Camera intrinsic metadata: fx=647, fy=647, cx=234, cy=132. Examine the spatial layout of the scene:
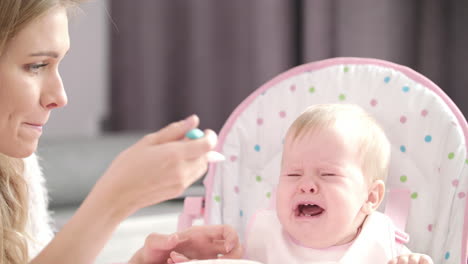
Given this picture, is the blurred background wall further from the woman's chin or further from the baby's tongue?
the woman's chin

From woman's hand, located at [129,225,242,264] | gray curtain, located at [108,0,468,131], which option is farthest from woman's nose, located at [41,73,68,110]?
gray curtain, located at [108,0,468,131]

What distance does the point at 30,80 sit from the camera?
2.71 feet

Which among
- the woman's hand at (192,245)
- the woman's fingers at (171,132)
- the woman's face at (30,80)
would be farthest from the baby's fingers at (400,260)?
the woman's face at (30,80)

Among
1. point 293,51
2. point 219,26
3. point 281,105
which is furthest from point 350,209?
point 219,26

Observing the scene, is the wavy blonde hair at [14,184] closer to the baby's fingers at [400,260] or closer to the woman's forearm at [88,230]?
the woman's forearm at [88,230]

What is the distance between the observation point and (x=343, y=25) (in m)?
2.08

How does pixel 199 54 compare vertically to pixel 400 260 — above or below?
above

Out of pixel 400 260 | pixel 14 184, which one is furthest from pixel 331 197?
pixel 14 184

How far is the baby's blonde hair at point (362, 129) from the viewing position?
1.05m

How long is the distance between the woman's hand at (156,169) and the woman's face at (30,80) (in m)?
0.15

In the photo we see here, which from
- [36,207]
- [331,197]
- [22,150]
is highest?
[22,150]

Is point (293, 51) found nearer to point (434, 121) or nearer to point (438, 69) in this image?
point (438, 69)

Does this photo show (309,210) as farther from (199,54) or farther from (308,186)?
(199,54)

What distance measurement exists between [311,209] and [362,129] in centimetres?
16
